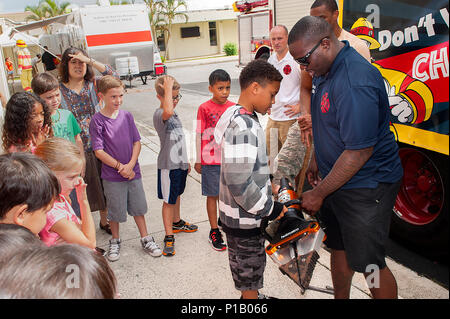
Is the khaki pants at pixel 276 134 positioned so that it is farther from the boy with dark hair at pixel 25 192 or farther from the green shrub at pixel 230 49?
the green shrub at pixel 230 49

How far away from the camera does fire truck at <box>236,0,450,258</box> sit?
2.65 m

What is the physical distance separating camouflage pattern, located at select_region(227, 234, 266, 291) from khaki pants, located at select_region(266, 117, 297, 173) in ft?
7.28

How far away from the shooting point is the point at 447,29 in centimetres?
254

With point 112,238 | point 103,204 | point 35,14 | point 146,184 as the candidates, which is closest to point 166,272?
point 112,238

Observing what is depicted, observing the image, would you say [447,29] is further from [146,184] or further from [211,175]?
[146,184]

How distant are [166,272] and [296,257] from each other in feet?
4.56

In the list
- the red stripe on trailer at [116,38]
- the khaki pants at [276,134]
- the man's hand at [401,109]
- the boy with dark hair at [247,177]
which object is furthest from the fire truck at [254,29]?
the boy with dark hair at [247,177]

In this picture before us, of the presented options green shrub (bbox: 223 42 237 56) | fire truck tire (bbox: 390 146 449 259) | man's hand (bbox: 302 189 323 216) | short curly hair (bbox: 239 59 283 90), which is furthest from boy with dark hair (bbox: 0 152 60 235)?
green shrub (bbox: 223 42 237 56)

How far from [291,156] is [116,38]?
516 inches

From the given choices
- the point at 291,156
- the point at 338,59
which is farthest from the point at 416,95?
the point at 291,156

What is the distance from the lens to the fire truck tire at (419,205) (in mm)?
3070

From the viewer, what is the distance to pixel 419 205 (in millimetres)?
3477

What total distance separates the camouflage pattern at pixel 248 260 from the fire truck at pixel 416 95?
5.18 feet

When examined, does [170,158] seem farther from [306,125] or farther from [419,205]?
[419,205]
